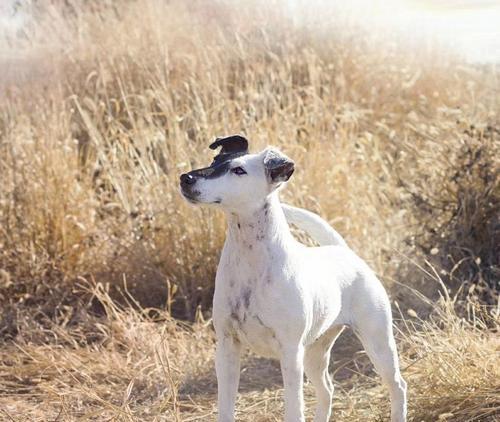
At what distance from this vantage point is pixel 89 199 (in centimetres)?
659

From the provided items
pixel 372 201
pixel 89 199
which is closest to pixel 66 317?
pixel 89 199

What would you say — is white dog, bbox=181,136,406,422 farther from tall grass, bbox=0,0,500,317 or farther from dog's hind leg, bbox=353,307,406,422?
tall grass, bbox=0,0,500,317

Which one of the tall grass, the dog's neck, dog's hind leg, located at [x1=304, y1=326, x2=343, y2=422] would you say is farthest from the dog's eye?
the tall grass

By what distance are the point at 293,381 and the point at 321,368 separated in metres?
0.73

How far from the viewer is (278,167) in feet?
10.9

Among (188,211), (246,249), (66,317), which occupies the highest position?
(246,249)

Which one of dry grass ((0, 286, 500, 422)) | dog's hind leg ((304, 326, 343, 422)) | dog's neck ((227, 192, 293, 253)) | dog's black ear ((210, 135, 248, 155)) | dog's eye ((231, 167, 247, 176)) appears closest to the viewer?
dog's eye ((231, 167, 247, 176))

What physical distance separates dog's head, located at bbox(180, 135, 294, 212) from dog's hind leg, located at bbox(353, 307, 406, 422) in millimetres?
800

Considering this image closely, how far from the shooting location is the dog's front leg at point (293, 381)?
3406 mm

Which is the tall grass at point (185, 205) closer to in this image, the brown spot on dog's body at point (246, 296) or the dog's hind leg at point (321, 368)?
the dog's hind leg at point (321, 368)

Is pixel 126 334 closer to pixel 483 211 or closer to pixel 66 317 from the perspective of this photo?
pixel 66 317

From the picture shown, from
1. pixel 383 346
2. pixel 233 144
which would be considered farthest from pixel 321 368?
pixel 233 144

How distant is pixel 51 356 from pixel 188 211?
54.2 inches

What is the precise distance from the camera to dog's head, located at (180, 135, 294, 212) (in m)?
3.21
